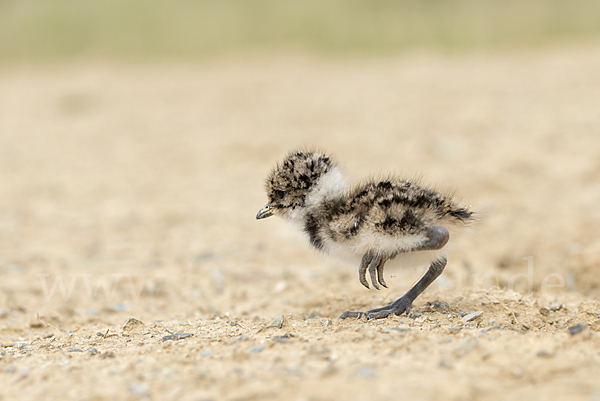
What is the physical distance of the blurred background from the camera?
5.40 m

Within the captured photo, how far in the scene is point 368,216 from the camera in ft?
10.5

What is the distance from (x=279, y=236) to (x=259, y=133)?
380 cm

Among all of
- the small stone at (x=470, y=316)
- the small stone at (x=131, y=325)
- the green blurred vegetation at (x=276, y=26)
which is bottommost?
the small stone at (x=131, y=325)

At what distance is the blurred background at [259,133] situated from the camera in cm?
540

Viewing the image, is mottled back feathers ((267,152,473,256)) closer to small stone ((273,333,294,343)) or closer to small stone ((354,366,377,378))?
small stone ((273,333,294,343))

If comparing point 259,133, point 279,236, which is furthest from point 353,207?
point 259,133

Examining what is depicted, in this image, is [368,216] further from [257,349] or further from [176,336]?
[176,336]

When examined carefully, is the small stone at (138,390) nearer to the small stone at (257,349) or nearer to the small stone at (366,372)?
the small stone at (257,349)

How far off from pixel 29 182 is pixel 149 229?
3.25 meters

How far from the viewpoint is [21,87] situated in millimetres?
16219

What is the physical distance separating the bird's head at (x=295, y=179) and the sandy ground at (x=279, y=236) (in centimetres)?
68

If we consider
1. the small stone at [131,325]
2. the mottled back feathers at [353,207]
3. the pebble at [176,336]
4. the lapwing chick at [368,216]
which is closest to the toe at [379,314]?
the lapwing chick at [368,216]

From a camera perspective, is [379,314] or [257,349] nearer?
[257,349]

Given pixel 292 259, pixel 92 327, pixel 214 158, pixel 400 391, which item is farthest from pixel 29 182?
pixel 400 391
